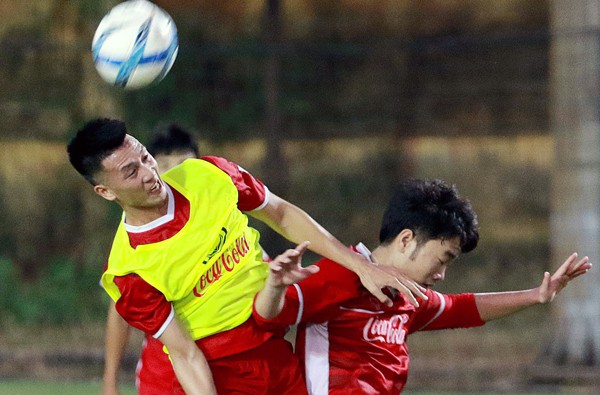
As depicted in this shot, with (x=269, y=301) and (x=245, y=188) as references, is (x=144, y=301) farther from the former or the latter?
(x=245, y=188)

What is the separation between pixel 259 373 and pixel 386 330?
Answer: 0.41 meters

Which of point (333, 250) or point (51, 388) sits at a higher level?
point (333, 250)

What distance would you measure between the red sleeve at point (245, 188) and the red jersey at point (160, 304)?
0.23m

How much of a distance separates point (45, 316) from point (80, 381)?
1.37 metres

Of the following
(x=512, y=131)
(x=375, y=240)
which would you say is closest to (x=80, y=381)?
(x=375, y=240)

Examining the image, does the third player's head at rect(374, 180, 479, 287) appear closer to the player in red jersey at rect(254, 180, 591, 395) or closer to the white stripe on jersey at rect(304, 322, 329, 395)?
the player in red jersey at rect(254, 180, 591, 395)

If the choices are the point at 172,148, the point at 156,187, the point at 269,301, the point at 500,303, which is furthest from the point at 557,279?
the point at 172,148

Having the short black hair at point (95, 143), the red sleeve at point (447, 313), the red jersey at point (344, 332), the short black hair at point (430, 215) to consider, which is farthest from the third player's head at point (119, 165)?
the red sleeve at point (447, 313)

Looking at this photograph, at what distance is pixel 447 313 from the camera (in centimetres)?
401

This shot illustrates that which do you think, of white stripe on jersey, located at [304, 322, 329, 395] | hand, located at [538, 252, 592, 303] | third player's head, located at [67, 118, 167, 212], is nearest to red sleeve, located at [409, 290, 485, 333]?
hand, located at [538, 252, 592, 303]

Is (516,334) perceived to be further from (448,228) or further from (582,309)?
(448,228)

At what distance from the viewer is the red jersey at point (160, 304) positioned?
3607 millimetres

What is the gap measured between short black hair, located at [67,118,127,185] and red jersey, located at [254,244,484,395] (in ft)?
2.15

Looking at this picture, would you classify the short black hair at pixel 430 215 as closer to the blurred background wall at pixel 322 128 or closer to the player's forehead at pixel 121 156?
the player's forehead at pixel 121 156
